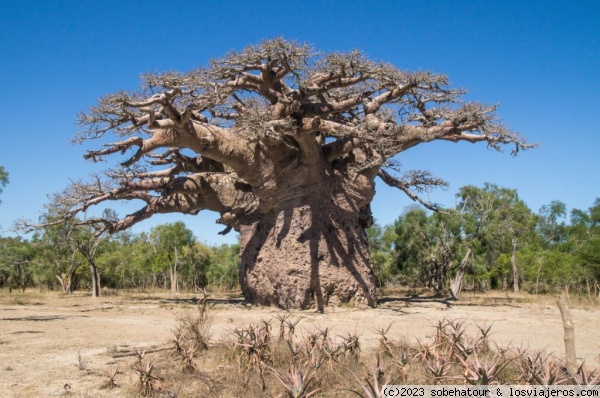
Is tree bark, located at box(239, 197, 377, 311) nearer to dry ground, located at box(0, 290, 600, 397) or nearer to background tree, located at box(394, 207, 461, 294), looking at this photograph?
dry ground, located at box(0, 290, 600, 397)

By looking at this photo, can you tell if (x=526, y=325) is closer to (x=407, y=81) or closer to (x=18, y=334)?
(x=407, y=81)

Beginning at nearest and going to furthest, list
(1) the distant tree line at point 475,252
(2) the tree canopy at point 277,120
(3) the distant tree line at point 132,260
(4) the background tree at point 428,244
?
(2) the tree canopy at point 277,120 < (1) the distant tree line at point 475,252 < (4) the background tree at point 428,244 < (3) the distant tree line at point 132,260

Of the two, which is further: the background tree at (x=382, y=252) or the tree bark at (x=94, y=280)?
the background tree at (x=382, y=252)

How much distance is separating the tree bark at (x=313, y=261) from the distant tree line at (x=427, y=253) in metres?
3.02

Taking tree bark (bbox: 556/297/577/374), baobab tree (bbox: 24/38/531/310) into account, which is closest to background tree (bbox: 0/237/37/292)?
baobab tree (bbox: 24/38/531/310)

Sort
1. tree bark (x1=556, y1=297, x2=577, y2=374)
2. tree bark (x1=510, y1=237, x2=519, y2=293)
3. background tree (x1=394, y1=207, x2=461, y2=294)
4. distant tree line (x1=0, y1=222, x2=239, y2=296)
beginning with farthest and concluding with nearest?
distant tree line (x1=0, y1=222, x2=239, y2=296) → tree bark (x1=510, y1=237, x2=519, y2=293) → background tree (x1=394, y1=207, x2=461, y2=294) → tree bark (x1=556, y1=297, x2=577, y2=374)

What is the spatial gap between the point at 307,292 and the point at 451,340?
599cm

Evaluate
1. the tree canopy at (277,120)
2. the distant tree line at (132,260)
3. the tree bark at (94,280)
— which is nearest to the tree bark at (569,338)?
the tree canopy at (277,120)

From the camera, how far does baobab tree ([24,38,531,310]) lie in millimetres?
9180

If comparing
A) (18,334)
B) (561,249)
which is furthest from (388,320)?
(561,249)

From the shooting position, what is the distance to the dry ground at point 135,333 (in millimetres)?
4062

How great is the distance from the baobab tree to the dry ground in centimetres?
103

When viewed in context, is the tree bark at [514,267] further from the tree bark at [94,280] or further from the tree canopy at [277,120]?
the tree bark at [94,280]

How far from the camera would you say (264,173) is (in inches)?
420
